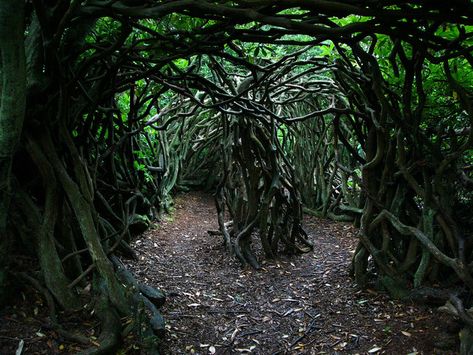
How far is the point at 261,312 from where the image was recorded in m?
3.38

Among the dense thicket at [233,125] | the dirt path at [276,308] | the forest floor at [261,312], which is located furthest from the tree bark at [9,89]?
the dirt path at [276,308]

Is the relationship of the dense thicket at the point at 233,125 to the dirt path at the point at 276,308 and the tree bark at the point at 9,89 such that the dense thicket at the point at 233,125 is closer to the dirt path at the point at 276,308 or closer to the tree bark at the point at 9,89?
the tree bark at the point at 9,89

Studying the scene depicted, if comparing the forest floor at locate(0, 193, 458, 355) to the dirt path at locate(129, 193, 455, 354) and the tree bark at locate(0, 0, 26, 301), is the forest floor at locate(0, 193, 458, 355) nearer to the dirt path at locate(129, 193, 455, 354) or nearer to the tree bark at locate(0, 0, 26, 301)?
the dirt path at locate(129, 193, 455, 354)

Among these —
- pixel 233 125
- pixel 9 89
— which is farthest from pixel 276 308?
pixel 9 89

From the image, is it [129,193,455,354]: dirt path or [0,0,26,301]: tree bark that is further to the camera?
[129,193,455,354]: dirt path

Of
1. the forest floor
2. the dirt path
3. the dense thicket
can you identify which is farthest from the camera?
the dirt path

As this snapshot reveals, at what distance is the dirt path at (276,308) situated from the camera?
105 inches

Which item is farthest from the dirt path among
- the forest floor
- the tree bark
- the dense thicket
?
the tree bark

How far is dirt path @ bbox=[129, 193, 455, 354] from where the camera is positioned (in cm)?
266

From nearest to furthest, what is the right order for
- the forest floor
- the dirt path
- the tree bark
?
the tree bark < the forest floor < the dirt path

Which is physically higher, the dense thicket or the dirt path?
the dense thicket

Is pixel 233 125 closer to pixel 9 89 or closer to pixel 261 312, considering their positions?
pixel 261 312

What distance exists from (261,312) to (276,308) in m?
0.15

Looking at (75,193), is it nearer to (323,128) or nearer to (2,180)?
(2,180)
